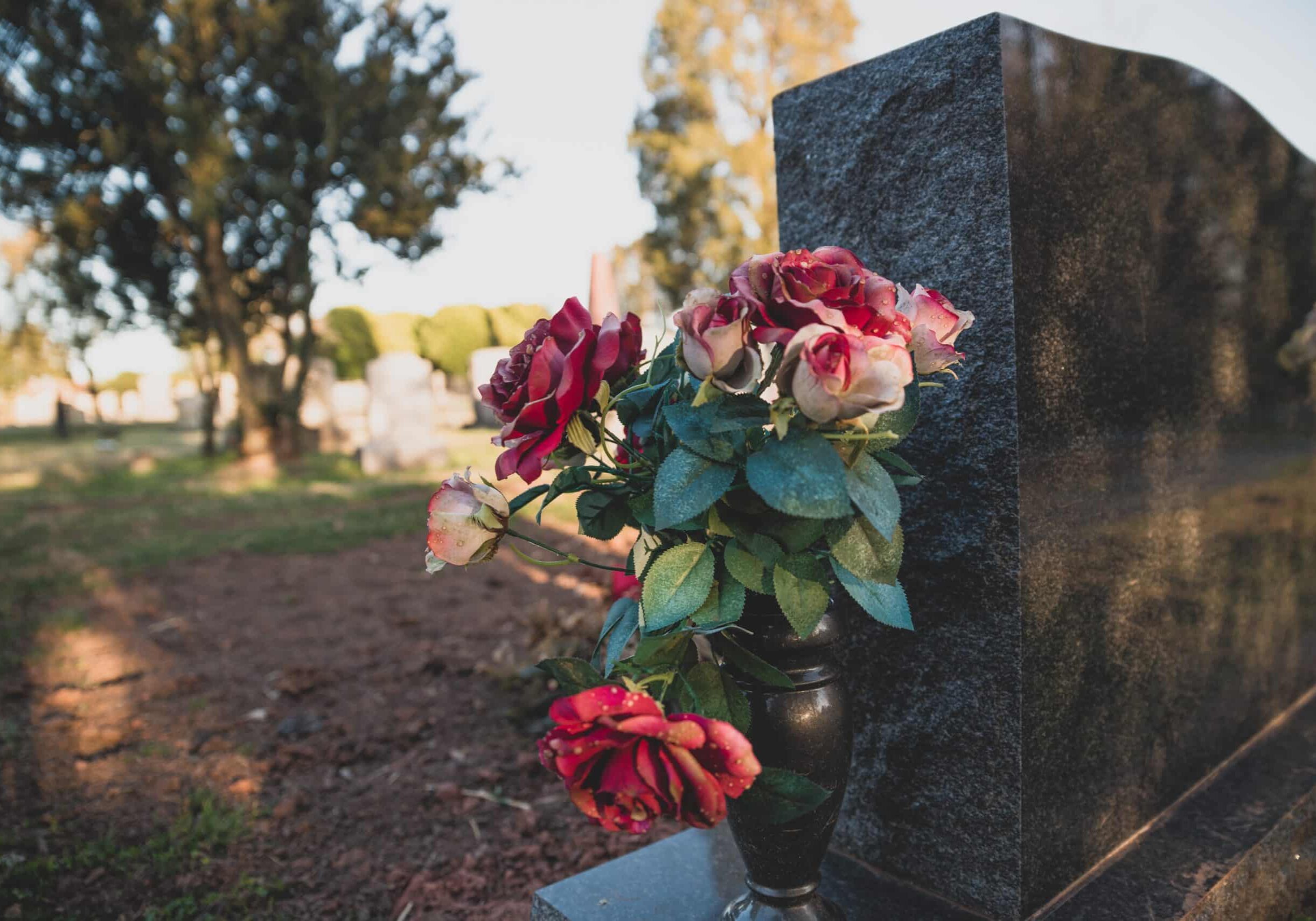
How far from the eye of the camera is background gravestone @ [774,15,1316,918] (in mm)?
1382

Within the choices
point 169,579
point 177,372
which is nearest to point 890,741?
point 169,579

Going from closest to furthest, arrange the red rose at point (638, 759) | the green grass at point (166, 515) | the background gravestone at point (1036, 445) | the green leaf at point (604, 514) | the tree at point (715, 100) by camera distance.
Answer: the red rose at point (638, 759), the green leaf at point (604, 514), the background gravestone at point (1036, 445), the green grass at point (166, 515), the tree at point (715, 100)

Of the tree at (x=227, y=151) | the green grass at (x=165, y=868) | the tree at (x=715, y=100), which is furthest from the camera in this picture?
the tree at (x=715, y=100)

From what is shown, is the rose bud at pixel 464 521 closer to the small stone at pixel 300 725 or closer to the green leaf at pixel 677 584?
the green leaf at pixel 677 584

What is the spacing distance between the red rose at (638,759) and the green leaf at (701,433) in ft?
0.94

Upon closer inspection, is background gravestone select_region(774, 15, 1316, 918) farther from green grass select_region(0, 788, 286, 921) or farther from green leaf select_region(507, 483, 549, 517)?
green grass select_region(0, 788, 286, 921)

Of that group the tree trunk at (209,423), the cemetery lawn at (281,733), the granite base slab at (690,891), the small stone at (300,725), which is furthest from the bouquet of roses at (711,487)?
the tree trunk at (209,423)

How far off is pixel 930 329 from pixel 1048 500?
52 centimetres

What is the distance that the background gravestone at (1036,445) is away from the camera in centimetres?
138

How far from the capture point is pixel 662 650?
3.46 feet

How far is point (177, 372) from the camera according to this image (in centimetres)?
3164

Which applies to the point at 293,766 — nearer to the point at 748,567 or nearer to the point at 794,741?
the point at 794,741

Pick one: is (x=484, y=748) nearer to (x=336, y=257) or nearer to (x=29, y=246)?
(x=336, y=257)

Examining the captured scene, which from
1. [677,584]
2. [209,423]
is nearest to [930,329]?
[677,584]
